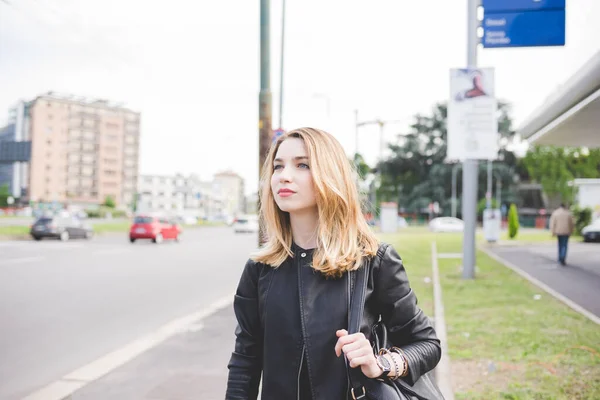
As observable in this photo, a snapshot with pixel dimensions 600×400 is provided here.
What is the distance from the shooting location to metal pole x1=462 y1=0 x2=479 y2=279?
10.5m

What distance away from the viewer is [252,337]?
180 cm

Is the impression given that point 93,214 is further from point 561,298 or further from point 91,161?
point 561,298

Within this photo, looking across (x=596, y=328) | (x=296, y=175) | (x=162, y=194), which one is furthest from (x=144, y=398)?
(x=162, y=194)

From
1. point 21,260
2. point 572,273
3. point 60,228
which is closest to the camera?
point 572,273

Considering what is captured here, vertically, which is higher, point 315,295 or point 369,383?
point 315,295

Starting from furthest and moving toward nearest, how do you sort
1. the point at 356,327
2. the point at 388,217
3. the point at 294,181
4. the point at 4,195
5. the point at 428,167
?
the point at 4,195, the point at 428,167, the point at 388,217, the point at 294,181, the point at 356,327

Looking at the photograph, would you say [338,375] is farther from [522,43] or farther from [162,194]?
[162,194]

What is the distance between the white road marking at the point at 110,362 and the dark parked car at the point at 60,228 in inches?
747

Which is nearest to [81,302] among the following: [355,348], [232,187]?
[355,348]

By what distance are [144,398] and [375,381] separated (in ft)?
9.78

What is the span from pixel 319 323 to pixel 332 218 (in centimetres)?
34

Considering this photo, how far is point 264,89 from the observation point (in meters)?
6.03

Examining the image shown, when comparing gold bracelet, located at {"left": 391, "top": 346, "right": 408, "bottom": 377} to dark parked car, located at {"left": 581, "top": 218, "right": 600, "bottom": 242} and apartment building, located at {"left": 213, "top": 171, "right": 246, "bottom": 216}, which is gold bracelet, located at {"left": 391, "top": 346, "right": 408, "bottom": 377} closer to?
dark parked car, located at {"left": 581, "top": 218, "right": 600, "bottom": 242}

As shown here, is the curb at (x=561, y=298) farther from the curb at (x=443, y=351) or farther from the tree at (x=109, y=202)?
the tree at (x=109, y=202)
